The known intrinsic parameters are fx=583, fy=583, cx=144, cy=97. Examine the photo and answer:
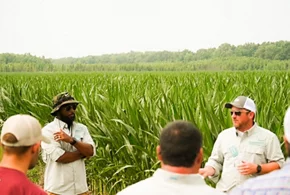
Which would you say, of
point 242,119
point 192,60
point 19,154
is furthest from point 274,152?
point 192,60

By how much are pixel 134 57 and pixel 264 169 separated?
155 m

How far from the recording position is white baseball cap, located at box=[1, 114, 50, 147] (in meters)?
3.41

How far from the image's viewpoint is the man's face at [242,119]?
5312 millimetres

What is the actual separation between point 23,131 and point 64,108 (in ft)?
7.65

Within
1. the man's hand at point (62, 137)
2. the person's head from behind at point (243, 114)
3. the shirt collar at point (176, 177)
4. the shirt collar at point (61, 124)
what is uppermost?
the shirt collar at point (176, 177)

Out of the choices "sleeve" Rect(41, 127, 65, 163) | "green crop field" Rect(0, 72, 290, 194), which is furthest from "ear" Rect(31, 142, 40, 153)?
"green crop field" Rect(0, 72, 290, 194)

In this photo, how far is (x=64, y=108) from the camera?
Answer: 18.9ft

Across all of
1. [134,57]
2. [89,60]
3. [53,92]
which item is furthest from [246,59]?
[53,92]

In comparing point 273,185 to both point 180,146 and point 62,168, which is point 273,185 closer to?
point 180,146

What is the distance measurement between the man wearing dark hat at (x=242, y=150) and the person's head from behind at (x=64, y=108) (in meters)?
1.43

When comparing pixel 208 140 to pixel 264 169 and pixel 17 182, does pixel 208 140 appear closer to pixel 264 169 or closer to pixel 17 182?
pixel 264 169

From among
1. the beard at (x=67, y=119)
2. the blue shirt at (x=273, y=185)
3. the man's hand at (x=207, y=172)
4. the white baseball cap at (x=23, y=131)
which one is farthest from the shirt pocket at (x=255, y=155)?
the blue shirt at (x=273, y=185)

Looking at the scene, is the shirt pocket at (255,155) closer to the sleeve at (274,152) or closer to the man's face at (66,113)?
the sleeve at (274,152)

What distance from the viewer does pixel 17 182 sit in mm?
3248
